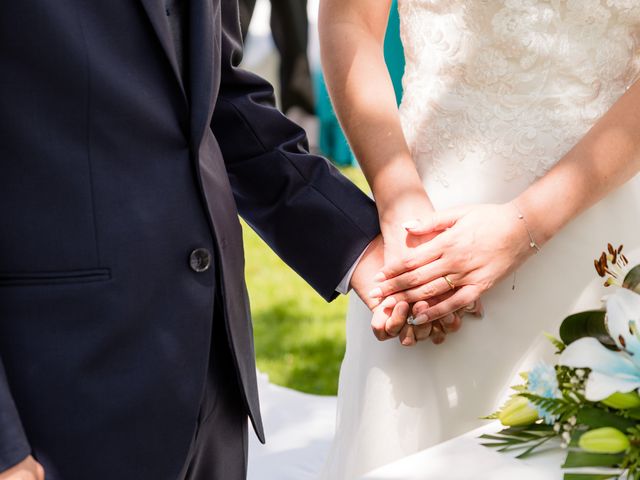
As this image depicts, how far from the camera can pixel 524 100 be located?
1.94 meters

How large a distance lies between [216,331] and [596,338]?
2.10 feet

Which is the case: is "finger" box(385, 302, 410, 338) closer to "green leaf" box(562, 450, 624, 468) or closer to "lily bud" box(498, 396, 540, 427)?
"lily bud" box(498, 396, 540, 427)

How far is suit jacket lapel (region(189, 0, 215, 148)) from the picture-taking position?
1561mm

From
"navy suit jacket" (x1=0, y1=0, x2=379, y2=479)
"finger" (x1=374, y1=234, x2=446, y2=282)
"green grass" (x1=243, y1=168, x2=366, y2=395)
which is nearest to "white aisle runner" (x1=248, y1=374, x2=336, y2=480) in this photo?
"green grass" (x1=243, y1=168, x2=366, y2=395)

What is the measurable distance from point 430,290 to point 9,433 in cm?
79

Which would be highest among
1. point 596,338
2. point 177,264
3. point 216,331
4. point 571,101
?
point 571,101

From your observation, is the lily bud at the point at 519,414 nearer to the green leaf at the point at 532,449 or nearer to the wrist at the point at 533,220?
the green leaf at the point at 532,449

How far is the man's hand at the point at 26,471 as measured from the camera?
1.33 meters

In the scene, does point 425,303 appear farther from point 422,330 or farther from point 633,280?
point 633,280

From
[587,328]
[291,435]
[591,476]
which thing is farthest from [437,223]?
[291,435]

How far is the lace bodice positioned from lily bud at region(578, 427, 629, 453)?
709 millimetres

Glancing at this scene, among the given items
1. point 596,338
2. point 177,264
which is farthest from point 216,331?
point 596,338

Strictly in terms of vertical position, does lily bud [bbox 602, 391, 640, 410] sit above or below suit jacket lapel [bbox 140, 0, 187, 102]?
below

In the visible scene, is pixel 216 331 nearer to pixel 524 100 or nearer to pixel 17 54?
pixel 17 54
